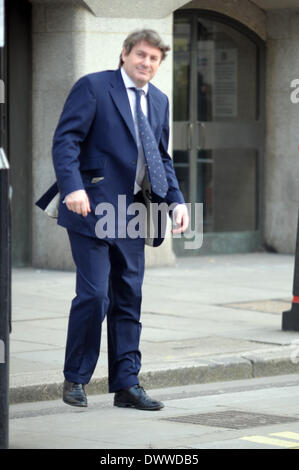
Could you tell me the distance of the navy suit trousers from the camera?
6160mm

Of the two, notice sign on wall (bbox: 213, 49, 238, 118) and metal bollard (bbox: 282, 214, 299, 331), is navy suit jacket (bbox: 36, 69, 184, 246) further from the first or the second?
notice sign on wall (bbox: 213, 49, 238, 118)

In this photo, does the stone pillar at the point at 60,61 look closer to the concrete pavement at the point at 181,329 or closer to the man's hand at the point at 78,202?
the concrete pavement at the point at 181,329

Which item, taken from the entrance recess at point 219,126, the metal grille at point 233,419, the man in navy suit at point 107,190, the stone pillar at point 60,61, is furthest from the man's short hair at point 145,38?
the entrance recess at point 219,126

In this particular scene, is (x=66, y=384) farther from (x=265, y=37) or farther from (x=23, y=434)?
(x=265, y=37)

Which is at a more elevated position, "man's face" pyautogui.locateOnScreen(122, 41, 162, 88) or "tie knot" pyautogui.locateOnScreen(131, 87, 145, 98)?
"man's face" pyautogui.locateOnScreen(122, 41, 162, 88)

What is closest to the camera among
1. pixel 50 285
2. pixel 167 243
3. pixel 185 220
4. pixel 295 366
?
pixel 185 220

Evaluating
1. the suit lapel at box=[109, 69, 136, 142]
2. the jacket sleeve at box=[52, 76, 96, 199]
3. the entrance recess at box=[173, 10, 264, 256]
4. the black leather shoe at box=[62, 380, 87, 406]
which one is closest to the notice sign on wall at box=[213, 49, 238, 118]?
the entrance recess at box=[173, 10, 264, 256]

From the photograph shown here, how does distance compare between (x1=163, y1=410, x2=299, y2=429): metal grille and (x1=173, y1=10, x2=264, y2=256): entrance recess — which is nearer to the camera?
(x1=163, y1=410, x2=299, y2=429): metal grille

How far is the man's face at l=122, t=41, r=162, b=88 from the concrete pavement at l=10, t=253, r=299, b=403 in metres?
1.86

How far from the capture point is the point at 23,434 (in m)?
5.84

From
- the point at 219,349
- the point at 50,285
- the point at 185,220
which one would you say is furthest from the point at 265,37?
the point at 185,220

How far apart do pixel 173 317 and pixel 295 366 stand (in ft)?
5.68

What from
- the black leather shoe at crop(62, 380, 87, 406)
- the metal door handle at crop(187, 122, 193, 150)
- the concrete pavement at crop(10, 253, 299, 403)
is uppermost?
the metal door handle at crop(187, 122, 193, 150)

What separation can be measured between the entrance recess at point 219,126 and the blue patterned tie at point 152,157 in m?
8.13
